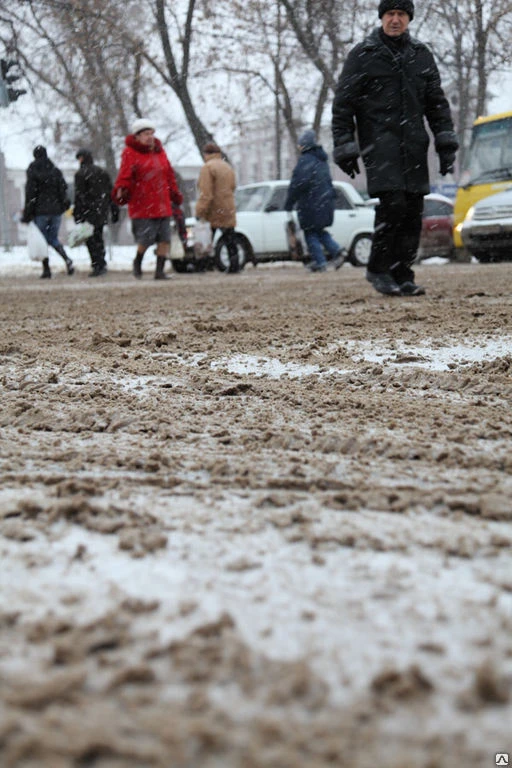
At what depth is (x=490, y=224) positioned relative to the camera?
42.8ft

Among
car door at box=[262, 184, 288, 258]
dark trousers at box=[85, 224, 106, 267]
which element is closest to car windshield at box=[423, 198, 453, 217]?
car door at box=[262, 184, 288, 258]

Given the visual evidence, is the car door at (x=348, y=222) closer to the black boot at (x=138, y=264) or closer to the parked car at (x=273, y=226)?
the parked car at (x=273, y=226)

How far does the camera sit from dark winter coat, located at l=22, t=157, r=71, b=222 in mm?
13156

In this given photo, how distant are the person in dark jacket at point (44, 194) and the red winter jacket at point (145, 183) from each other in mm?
2796

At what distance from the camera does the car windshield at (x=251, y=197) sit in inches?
609

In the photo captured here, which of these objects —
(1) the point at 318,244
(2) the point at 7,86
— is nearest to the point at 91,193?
(1) the point at 318,244

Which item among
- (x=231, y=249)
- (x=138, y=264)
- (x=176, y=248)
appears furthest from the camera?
(x=176, y=248)

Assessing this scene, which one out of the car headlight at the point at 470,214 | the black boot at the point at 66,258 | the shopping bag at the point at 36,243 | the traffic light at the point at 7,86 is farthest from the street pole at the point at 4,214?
the car headlight at the point at 470,214

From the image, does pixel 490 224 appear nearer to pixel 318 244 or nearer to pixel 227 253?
pixel 318 244

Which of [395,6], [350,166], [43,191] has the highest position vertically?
[395,6]

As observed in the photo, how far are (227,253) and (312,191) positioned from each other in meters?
2.84

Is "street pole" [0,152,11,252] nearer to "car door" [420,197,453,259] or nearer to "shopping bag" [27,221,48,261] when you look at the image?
"shopping bag" [27,221,48,261]

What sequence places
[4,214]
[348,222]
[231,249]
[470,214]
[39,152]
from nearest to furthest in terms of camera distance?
[39,152], [470,214], [231,249], [348,222], [4,214]

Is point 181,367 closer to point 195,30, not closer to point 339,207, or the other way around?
point 339,207
